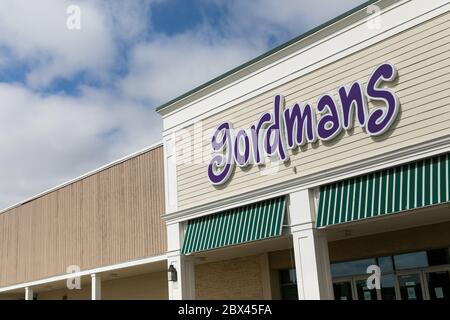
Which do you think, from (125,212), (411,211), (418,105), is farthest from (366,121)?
(125,212)

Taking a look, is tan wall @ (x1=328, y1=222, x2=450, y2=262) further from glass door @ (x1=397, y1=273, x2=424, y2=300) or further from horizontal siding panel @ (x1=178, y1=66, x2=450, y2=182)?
horizontal siding panel @ (x1=178, y1=66, x2=450, y2=182)

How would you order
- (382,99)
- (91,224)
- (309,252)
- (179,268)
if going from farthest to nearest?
(91,224), (179,268), (309,252), (382,99)

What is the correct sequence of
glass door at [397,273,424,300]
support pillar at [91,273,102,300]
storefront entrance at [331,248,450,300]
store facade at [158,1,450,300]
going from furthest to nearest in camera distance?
support pillar at [91,273,102,300] < glass door at [397,273,424,300] < storefront entrance at [331,248,450,300] < store facade at [158,1,450,300]

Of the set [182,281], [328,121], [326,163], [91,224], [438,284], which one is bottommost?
[438,284]

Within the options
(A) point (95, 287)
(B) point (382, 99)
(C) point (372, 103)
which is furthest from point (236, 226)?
(A) point (95, 287)

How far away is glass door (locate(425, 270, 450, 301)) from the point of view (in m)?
13.1

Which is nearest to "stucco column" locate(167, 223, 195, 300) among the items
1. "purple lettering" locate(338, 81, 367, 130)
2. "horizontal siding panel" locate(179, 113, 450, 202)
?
"horizontal siding panel" locate(179, 113, 450, 202)

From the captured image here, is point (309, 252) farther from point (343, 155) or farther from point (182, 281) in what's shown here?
point (182, 281)

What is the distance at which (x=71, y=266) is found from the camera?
2062 cm

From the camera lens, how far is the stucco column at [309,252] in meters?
12.0

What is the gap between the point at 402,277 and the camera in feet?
45.5

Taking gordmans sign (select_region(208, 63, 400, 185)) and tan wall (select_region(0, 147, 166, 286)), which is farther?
tan wall (select_region(0, 147, 166, 286))

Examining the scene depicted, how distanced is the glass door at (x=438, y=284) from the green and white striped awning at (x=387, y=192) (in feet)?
11.4

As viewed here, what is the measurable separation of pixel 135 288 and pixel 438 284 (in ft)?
41.4
